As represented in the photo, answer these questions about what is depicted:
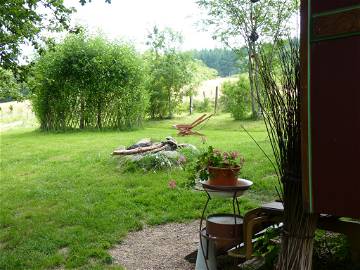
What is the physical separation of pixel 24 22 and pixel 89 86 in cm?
985

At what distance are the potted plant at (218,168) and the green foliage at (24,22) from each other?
9.83 feet

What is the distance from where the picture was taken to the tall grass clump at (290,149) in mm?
2311

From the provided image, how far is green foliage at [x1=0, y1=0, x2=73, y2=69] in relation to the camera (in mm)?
4855

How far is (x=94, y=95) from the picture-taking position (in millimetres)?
15102

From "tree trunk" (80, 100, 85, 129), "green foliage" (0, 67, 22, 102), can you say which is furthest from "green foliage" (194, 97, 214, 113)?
"green foliage" (0, 67, 22, 102)

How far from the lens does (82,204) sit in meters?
5.43

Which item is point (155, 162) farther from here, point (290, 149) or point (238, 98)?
point (238, 98)

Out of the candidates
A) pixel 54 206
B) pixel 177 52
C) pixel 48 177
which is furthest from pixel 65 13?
pixel 177 52

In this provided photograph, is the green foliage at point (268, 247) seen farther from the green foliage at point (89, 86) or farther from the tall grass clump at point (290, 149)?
the green foliage at point (89, 86)

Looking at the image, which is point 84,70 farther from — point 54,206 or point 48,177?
point 54,206

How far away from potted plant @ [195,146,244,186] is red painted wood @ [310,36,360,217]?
0.88 metres

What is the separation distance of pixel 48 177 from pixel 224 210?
3672mm

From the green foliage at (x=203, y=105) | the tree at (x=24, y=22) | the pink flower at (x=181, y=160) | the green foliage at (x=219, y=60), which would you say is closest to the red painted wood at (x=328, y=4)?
the tree at (x=24, y=22)

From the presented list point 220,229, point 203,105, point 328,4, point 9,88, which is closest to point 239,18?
point 203,105
